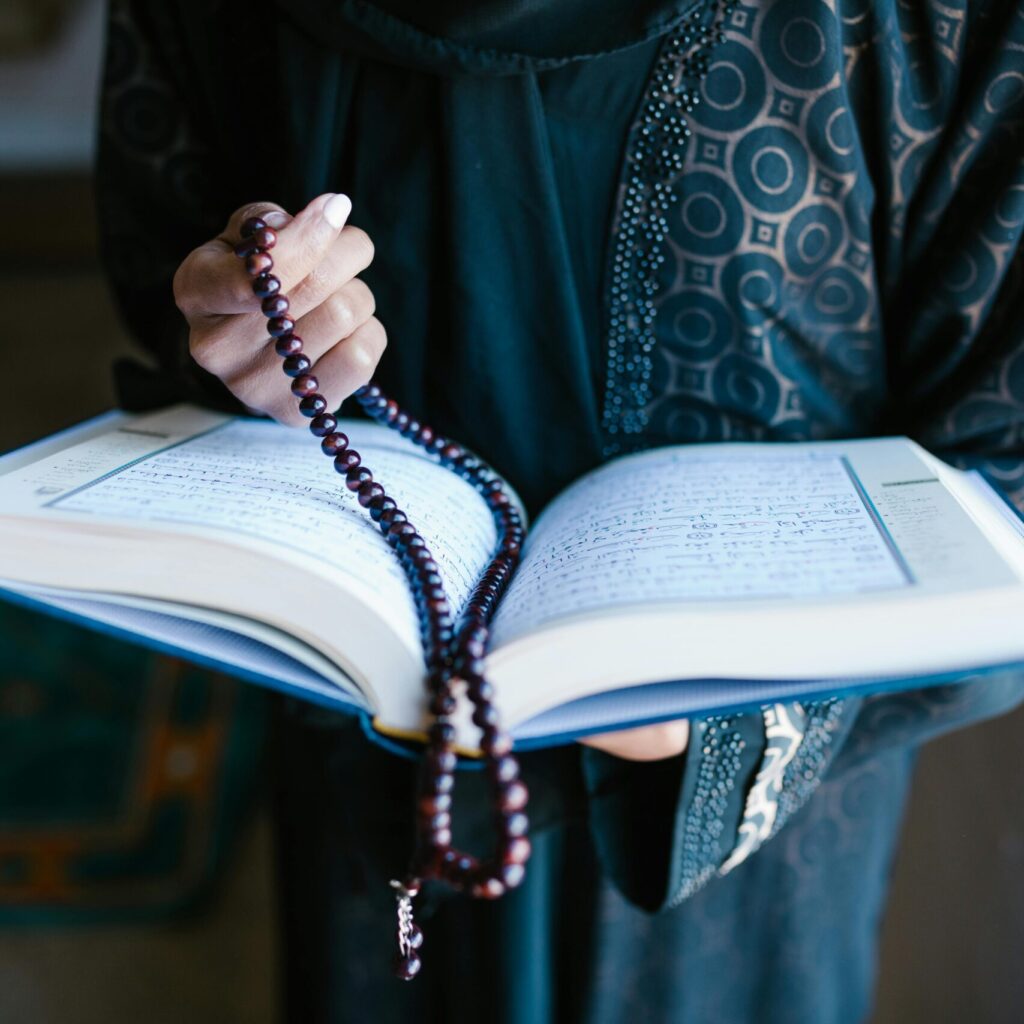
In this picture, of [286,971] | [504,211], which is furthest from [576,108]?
[286,971]

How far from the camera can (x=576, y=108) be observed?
52 cm

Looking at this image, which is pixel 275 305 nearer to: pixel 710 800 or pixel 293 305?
pixel 293 305

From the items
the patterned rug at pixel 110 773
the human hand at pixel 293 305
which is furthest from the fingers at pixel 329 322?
the patterned rug at pixel 110 773

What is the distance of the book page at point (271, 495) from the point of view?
39cm

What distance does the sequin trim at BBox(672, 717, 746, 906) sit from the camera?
1.66ft

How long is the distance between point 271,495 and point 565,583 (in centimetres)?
14

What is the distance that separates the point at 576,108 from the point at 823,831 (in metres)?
0.51

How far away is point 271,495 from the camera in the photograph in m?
0.44

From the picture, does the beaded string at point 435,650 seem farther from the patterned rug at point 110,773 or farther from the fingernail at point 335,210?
the patterned rug at point 110,773

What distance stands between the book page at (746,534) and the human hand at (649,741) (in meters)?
0.10

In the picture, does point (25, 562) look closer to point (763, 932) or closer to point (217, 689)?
point (763, 932)

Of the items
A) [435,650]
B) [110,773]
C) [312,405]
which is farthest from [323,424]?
[110,773]

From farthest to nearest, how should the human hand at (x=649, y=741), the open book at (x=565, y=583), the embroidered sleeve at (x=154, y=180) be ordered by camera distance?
the embroidered sleeve at (x=154, y=180), the human hand at (x=649, y=741), the open book at (x=565, y=583)

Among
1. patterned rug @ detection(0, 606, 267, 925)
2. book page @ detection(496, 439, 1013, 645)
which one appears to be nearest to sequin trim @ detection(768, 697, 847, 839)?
book page @ detection(496, 439, 1013, 645)
